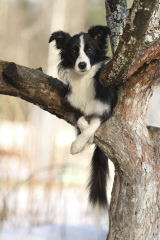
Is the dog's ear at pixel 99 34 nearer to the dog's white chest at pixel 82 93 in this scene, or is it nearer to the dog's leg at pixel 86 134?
the dog's white chest at pixel 82 93

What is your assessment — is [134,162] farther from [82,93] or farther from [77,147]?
[82,93]

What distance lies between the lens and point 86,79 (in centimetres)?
342

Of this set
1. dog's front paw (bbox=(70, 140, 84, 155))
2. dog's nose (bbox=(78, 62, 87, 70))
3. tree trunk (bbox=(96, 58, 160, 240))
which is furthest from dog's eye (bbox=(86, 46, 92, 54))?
dog's front paw (bbox=(70, 140, 84, 155))

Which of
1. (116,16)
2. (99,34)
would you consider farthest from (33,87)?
(116,16)

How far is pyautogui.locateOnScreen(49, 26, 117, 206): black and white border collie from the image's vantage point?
3.31 metres

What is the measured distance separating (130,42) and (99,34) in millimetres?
809

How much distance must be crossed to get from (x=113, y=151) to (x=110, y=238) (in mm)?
642

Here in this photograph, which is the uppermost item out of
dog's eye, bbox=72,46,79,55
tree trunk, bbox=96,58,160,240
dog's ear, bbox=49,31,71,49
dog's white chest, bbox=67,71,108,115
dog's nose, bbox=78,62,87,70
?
dog's ear, bbox=49,31,71,49

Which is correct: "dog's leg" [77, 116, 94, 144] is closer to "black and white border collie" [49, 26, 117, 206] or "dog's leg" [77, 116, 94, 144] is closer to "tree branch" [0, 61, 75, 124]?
"black and white border collie" [49, 26, 117, 206]

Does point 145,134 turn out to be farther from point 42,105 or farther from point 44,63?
point 44,63

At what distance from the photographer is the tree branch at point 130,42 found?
2494 mm

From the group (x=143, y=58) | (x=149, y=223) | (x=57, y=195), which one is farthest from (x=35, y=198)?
(x=143, y=58)

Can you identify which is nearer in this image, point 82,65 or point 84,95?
point 82,65

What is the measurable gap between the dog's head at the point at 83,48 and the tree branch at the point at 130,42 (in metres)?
0.31
